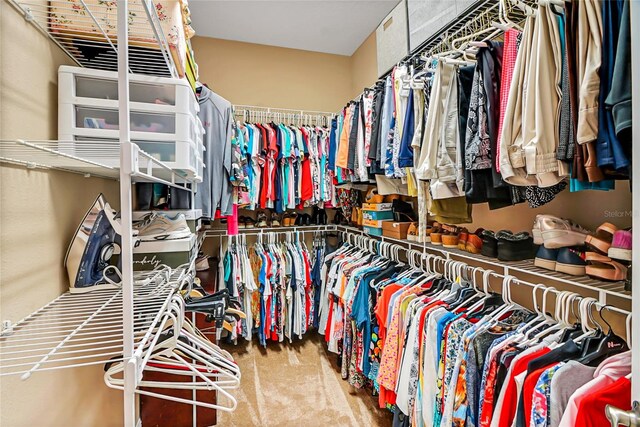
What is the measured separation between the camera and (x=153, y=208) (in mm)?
1712

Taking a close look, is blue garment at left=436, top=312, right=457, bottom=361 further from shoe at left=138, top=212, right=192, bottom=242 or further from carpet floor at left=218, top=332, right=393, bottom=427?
shoe at left=138, top=212, right=192, bottom=242

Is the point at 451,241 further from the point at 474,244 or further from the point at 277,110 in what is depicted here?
the point at 277,110

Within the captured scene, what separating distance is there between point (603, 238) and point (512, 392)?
1.94 ft

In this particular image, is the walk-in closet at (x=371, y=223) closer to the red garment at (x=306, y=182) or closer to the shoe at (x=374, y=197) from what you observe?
the shoe at (x=374, y=197)

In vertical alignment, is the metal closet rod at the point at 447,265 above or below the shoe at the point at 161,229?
below

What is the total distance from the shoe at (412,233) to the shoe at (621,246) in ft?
3.35

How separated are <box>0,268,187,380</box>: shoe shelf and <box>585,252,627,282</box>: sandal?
1.33 metres

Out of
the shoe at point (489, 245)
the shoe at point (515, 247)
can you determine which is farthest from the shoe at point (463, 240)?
the shoe at point (515, 247)

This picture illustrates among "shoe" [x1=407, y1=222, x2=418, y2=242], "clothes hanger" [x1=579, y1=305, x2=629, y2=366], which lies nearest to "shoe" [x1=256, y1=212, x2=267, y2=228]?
"shoe" [x1=407, y1=222, x2=418, y2=242]

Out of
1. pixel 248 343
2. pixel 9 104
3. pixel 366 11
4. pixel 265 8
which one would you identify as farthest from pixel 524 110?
pixel 248 343

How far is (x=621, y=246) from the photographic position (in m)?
0.98

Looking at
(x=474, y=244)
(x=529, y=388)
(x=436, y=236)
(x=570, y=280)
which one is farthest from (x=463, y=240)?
(x=529, y=388)

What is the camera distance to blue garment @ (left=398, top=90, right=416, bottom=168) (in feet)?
5.40

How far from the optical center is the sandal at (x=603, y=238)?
1.05 meters
